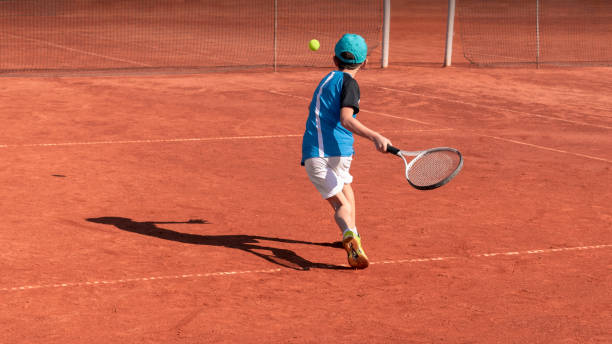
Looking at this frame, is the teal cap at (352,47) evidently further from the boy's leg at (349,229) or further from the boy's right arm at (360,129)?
the boy's leg at (349,229)

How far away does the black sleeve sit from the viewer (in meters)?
7.13

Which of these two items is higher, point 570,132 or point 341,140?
point 341,140

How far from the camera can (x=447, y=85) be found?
19375 mm

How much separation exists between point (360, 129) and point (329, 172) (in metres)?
0.60

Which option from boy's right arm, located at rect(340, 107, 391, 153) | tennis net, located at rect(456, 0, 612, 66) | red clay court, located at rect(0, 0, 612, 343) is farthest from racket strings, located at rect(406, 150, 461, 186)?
tennis net, located at rect(456, 0, 612, 66)

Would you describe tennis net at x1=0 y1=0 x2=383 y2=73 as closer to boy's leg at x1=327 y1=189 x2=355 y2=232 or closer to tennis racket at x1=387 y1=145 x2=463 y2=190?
boy's leg at x1=327 y1=189 x2=355 y2=232

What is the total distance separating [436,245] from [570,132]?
6.65 m

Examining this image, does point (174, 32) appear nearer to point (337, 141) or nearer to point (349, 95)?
point (337, 141)

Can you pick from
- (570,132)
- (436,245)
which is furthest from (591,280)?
(570,132)

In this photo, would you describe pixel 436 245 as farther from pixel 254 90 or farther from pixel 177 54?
pixel 177 54

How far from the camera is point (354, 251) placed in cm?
734

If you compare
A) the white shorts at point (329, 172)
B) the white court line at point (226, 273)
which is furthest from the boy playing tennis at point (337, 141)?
the white court line at point (226, 273)

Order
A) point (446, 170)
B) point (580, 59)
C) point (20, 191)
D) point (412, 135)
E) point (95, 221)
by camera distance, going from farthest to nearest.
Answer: point (580, 59), point (412, 135), point (20, 191), point (95, 221), point (446, 170)

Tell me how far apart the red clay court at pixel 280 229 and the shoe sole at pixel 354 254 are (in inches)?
4.3
